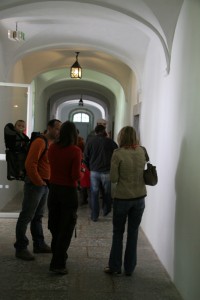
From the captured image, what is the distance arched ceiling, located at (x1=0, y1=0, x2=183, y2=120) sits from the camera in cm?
523

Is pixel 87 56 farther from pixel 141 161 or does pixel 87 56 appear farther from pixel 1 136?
pixel 141 161

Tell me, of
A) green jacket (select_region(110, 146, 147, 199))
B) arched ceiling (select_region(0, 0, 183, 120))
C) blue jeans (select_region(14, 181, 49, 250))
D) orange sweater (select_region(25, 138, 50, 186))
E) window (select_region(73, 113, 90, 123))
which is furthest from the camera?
window (select_region(73, 113, 90, 123))

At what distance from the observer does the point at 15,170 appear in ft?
17.3

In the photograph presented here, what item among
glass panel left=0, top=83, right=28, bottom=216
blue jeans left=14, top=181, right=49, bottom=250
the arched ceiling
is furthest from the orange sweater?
glass panel left=0, top=83, right=28, bottom=216

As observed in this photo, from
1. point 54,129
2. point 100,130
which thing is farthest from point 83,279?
point 100,130

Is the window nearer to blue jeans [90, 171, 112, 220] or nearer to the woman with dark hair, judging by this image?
blue jeans [90, 171, 112, 220]

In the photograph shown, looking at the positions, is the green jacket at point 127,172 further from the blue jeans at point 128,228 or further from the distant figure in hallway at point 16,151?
the distant figure in hallway at point 16,151

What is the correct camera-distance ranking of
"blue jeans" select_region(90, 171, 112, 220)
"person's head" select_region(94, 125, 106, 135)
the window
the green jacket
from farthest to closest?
the window < "person's head" select_region(94, 125, 106, 135) < "blue jeans" select_region(90, 171, 112, 220) < the green jacket

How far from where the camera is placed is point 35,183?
470 cm

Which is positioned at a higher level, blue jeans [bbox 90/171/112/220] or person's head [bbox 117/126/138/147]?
person's head [bbox 117/126/138/147]

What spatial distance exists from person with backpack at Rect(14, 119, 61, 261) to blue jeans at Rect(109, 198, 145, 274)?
0.92 metres

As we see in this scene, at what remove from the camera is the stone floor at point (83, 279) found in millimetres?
4008

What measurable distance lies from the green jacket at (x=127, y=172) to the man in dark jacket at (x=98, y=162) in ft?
10.2

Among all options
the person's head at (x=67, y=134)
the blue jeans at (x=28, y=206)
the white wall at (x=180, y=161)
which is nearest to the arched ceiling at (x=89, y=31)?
the white wall at (x=180, y=161)
